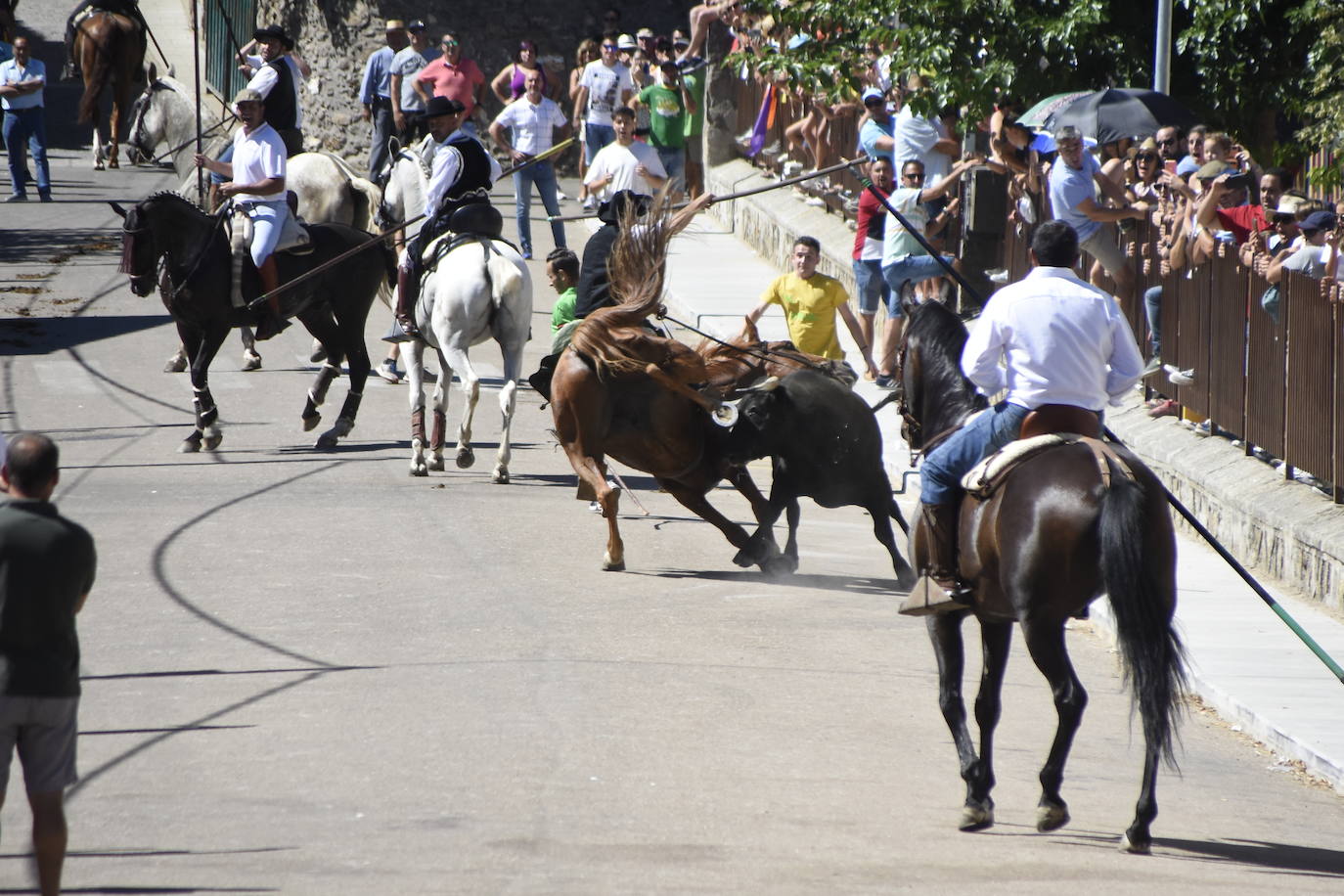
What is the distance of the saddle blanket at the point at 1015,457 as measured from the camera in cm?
707

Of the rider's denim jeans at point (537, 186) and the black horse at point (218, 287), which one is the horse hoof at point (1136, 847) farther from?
the rider's denim jeans at point (537, 186)

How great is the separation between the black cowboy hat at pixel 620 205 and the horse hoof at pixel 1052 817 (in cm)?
572

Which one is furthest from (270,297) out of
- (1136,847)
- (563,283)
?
(1136,847)

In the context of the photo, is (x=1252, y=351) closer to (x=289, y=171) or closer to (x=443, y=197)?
(x=443, y=197)

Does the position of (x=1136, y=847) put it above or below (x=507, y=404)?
below

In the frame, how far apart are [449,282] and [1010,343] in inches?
288

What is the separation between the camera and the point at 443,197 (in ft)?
49.0

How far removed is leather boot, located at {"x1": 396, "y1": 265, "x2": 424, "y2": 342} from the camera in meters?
14.8

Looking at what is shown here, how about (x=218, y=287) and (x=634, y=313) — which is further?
(x=218, y=287)

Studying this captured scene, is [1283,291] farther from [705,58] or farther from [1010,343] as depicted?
[705,58]

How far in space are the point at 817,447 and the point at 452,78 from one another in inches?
571

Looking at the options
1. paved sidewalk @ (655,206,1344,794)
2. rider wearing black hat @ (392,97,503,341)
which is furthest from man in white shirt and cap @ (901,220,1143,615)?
rider wearing black hat @ (392,97,503,341)

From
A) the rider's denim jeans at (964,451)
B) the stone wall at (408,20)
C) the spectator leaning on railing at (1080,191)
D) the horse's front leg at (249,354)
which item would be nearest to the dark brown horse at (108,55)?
the stone wall at (408,20)

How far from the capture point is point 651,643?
32.4ft
